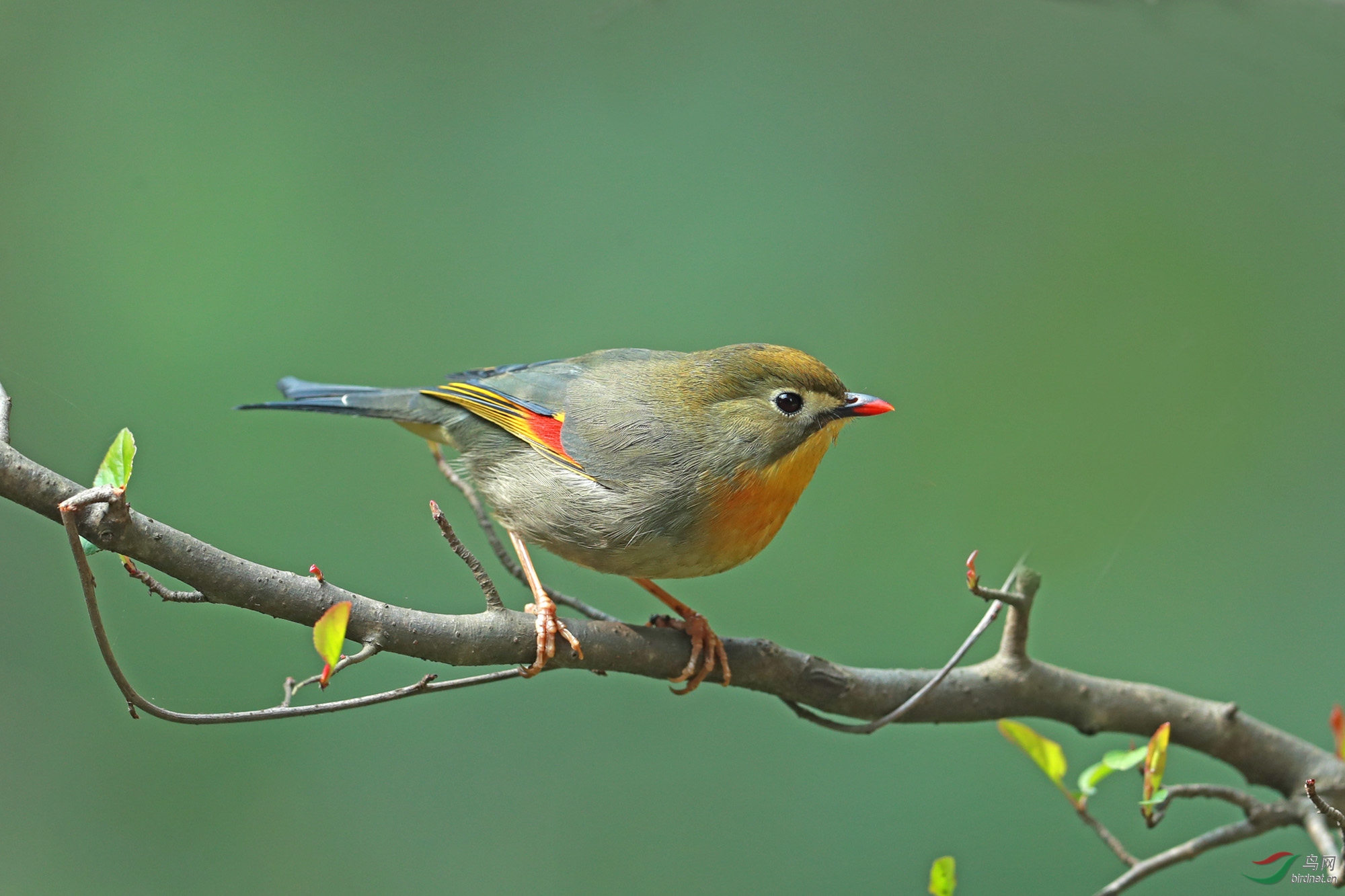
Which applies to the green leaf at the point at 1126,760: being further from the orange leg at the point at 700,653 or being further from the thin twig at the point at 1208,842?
the orange leg at the point at 700,653

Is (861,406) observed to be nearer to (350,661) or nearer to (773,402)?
(773,402)

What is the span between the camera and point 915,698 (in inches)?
101

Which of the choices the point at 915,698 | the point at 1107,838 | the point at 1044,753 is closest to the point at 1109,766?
the point at 1044,753

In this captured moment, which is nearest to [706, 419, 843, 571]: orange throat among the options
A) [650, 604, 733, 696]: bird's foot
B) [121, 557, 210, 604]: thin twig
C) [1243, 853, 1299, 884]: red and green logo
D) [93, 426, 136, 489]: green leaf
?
[650, 604, 733, 696]: bird's foot

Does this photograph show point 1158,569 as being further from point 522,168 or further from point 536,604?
point 522,168

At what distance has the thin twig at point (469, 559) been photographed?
1.87m

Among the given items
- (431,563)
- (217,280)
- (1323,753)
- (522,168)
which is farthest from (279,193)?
(1323,753)

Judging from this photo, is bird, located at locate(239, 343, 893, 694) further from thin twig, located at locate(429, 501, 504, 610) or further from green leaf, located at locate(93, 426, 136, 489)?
green leaf, located at locate(93, 426, 136, 489)

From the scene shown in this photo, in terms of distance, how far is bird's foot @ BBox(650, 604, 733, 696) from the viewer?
2.69 meters

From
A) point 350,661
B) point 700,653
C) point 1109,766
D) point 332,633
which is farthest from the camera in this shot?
point 700,653

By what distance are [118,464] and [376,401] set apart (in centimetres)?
124

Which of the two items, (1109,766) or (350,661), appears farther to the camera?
(1109,766)

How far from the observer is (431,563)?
149 inches

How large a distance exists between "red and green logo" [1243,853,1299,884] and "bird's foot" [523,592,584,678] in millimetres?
1788
